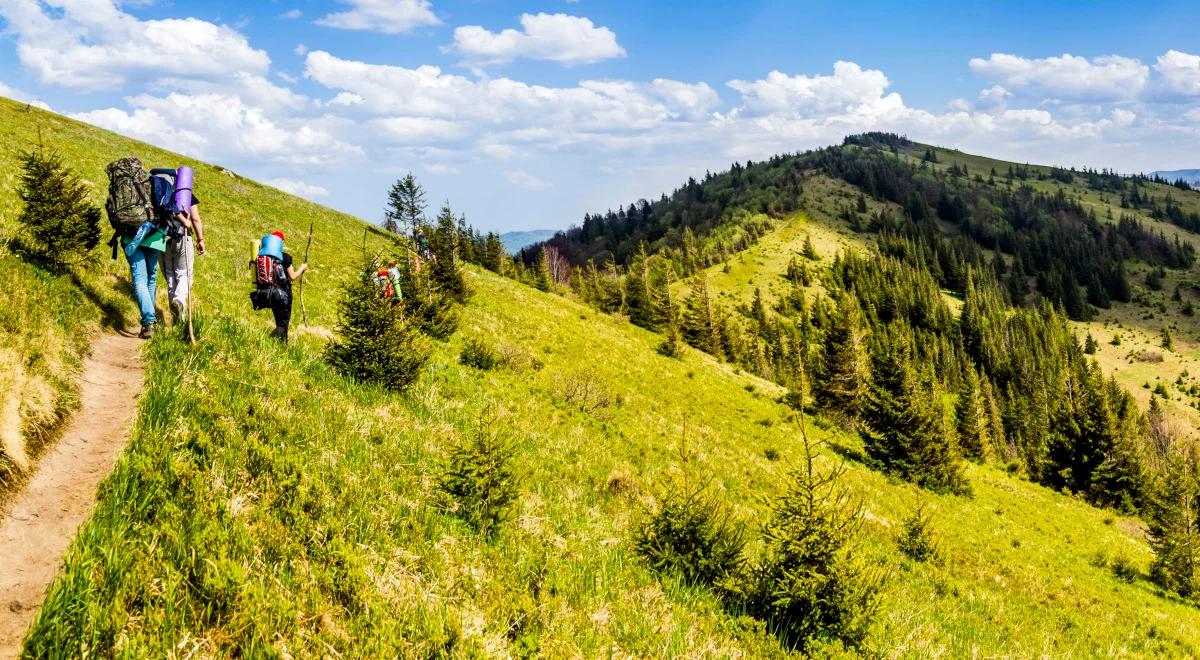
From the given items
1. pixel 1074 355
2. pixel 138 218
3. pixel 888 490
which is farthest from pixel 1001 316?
pixel 138 218

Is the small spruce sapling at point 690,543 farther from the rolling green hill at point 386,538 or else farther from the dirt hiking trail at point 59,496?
the dirt hiking trail at point 59,496

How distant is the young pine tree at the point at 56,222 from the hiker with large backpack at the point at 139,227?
212 centimetres

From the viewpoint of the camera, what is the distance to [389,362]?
1071cm

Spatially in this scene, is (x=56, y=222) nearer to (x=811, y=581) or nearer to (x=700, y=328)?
(x=811, y=581)

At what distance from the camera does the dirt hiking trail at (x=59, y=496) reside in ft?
9.99

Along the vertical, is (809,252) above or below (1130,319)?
above

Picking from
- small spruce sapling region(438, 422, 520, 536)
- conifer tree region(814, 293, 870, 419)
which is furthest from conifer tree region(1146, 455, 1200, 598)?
small spruce sapling region(438, 422, 520, 536)

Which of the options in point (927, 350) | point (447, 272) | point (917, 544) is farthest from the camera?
point (927, 350)

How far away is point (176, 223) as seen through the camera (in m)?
8.90

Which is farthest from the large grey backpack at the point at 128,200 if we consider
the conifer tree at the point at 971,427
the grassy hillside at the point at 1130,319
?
the grassy hillside at the point at 1130,319

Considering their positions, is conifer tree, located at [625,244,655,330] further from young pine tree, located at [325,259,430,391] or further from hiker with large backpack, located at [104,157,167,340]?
hiker with large backpack, located at [104,157,167,340]

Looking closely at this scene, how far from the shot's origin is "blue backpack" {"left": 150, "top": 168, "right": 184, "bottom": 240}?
8773 mm

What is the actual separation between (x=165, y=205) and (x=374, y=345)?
4.01 meters

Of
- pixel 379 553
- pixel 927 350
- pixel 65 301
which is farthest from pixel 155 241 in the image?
pixel 927 350
